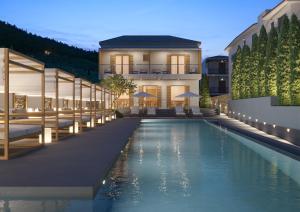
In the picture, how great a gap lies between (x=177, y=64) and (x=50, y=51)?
24180 millimetres

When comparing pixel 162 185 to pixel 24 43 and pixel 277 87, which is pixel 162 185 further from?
pixel 24 43

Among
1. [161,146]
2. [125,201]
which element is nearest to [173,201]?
[125,201]

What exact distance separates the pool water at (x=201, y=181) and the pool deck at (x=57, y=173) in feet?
1.01

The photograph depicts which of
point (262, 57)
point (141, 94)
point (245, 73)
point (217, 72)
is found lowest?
point (141, 94)

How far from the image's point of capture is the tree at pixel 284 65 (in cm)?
2008

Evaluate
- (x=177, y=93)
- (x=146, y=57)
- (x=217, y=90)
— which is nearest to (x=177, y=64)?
(x=177, y=93)

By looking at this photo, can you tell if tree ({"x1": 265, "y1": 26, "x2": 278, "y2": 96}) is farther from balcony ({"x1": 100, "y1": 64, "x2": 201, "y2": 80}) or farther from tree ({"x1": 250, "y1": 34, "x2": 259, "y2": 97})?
balcony ({"x1": 100, "y1": 64, "x2": 201, "y2": 80})

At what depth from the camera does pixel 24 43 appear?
2055 inches

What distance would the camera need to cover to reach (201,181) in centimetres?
862

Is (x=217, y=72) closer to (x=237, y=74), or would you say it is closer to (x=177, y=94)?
(x=177, y=94)

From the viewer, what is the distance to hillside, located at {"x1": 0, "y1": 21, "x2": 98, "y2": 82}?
49.8m

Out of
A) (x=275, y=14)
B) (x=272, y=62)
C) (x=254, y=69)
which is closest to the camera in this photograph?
(x=272, y=62)

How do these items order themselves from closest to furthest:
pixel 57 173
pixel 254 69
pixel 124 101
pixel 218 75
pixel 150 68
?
pixel 57 173 → pixel 254 69 → pixel 124 101 → pixel 150 68 → pixel 218 75

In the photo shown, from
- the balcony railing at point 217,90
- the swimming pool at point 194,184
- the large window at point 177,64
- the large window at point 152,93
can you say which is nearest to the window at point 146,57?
the large window at point 177,64
